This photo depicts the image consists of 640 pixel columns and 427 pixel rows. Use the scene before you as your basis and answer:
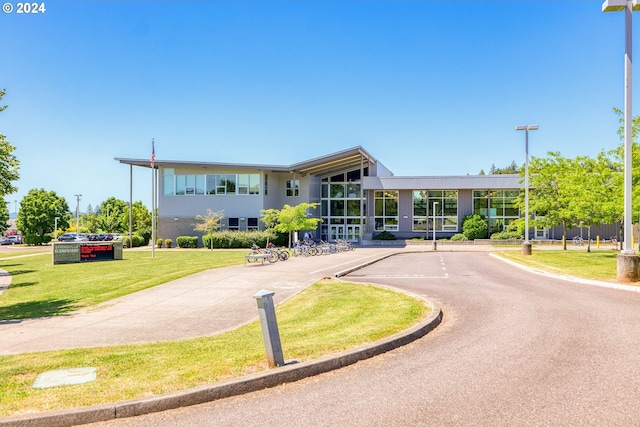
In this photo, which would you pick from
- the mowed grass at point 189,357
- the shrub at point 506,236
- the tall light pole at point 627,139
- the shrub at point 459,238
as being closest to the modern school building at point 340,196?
the shrub at point 506,236

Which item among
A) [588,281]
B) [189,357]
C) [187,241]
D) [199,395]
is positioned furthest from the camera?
[187,241]

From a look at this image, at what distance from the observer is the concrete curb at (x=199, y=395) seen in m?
4.91

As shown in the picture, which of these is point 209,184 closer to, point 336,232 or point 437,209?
point 336,232

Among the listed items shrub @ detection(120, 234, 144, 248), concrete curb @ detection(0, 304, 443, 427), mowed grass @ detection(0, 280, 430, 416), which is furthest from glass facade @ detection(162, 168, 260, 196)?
concrete curb @ detection(0, 304, 443, 427)

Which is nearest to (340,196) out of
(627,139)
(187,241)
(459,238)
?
(459,238)

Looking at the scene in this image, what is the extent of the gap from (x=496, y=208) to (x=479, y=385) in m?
49.2

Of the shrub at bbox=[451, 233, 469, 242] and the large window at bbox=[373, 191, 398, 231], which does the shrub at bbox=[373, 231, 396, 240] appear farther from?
Answer: the shrub at bbox=[451, 233, 469, 242]

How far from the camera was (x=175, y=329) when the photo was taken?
10492mm

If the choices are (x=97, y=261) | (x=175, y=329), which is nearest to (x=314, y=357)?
(x=175, y=329)

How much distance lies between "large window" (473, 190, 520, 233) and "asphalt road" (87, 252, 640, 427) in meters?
43.4

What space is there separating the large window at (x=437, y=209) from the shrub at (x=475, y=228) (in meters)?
2.50

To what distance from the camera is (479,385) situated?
18.6 ft

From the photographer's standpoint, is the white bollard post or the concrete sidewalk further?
the concrete sidewalk

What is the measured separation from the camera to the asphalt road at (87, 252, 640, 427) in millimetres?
4828
